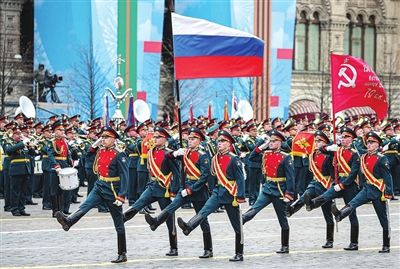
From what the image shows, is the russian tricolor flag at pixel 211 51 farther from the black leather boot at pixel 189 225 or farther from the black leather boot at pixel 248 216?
the black leather boot at pixel 189 225

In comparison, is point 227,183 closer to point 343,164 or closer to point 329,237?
point 329,237

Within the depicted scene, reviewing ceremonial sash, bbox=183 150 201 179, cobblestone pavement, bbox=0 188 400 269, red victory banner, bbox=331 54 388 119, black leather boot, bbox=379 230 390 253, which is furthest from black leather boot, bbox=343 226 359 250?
ceremonial sash, bbox=183 150 201 179

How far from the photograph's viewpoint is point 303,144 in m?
22.8

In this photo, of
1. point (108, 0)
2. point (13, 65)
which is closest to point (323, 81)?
point (108, 0)

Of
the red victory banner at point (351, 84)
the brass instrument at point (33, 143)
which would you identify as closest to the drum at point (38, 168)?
the brass instrument at point (33, 143)

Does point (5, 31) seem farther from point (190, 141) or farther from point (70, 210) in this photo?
point (190, 141)

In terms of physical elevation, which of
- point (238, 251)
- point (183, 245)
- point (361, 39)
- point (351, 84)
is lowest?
point (183, 245)

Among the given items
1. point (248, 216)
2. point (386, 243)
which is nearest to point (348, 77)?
point (386, 243)

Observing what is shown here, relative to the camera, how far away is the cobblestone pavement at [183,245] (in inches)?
529

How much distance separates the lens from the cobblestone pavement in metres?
13.4

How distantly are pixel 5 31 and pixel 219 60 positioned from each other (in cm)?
3017

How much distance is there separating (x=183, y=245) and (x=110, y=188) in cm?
211

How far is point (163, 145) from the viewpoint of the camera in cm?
1452

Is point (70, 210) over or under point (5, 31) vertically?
under
